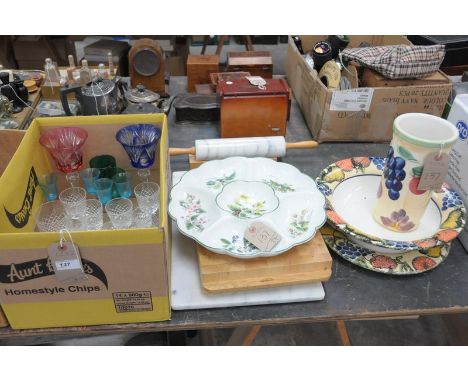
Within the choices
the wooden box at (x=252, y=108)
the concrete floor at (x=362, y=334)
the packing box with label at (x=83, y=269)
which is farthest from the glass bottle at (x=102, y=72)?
the concrete floor at (x=362, y=334)

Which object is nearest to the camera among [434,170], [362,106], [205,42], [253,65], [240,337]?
[434,170]

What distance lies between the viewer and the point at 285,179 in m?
1.05

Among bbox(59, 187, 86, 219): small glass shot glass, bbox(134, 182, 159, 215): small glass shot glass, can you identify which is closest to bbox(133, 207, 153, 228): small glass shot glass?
bbox(134, 182, 159, 215): small glass shot glass

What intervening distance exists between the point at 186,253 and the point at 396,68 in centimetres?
83

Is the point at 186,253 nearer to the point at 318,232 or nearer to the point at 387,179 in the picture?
the point at 318,232

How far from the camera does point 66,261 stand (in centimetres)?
74

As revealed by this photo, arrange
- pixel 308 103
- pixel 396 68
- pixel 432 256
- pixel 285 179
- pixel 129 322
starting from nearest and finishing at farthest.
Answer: pixel 129 322 < pixel 432 256 < pixel 285 179 < pixel 396 68 < pixel 308 103

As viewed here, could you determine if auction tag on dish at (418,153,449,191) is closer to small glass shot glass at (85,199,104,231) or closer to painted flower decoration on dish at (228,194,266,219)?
painted flower decoration on dish at (228,194,266,219)

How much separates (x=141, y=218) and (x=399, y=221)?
0.59m

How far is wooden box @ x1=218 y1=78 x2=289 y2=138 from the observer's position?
1.29 m

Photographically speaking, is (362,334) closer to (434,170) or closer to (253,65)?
(434,170)

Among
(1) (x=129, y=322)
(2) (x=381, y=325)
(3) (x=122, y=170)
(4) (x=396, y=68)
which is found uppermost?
(4) (x=396, y=68)

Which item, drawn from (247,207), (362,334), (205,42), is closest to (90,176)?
(247,207)

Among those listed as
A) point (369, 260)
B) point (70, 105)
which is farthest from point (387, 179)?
point (70, 105)
